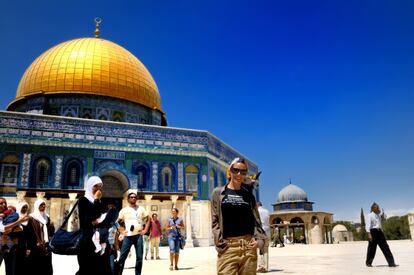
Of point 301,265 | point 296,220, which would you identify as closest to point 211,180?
point 301,265

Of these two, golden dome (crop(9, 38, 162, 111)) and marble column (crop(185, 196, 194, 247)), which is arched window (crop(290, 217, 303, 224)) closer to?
golden dome (crop(9, 38, 162, 111))

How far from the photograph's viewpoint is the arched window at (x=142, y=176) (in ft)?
66.9

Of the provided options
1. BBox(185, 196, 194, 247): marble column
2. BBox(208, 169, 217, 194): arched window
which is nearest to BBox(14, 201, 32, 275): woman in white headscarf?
BBox(185, 196, 194, 247): marble column

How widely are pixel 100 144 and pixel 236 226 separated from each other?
17939mm

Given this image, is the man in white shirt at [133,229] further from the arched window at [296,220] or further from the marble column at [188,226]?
the arched window at [296,220]

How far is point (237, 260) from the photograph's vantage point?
9.88ft

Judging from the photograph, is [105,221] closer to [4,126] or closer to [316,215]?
[4,126]

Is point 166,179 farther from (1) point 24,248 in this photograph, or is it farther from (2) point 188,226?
(1) point 24,248

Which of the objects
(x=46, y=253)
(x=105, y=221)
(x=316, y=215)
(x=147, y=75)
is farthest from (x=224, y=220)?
(x=316, y=215)

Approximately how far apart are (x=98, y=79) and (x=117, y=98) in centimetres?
160

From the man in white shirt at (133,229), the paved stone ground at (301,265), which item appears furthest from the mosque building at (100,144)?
the man in white shirt at (133,229)

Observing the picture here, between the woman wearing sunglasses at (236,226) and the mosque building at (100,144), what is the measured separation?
1640 centimetres

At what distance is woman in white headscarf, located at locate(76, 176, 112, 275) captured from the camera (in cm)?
350

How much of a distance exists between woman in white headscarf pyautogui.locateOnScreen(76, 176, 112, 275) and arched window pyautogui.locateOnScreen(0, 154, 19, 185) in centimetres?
1646
